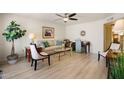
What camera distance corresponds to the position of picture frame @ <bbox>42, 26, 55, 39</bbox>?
8.42 ft

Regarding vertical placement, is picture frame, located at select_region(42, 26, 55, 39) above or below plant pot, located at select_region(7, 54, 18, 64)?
above

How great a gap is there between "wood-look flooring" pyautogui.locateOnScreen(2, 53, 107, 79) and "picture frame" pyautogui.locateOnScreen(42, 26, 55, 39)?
66cm

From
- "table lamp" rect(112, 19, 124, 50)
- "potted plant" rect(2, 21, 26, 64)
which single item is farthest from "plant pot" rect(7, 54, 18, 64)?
"table lamp" rect(112, 19, 124, 50)

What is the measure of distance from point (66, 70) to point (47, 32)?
3.04ft

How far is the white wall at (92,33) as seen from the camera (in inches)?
98.5

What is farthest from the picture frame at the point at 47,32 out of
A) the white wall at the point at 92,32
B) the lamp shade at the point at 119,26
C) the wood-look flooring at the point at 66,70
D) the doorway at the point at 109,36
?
the lamp shade at the point at 119,26

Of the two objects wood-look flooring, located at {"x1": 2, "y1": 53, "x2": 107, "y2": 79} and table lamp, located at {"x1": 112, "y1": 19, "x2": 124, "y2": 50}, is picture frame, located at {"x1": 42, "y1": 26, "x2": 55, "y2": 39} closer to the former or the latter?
wood-look flooring, located at {"x1": 2, "y1": 53, "x2": 107, "y2": 79}

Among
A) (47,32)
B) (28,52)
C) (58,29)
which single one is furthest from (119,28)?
(28,52)

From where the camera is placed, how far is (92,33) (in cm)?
262

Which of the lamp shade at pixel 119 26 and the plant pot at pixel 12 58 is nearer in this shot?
the lamp shade at pixel 119 26

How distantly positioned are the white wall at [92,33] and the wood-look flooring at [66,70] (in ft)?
0.81

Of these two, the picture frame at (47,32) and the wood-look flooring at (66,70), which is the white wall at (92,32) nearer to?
the wood-look flooring at (66,70)
